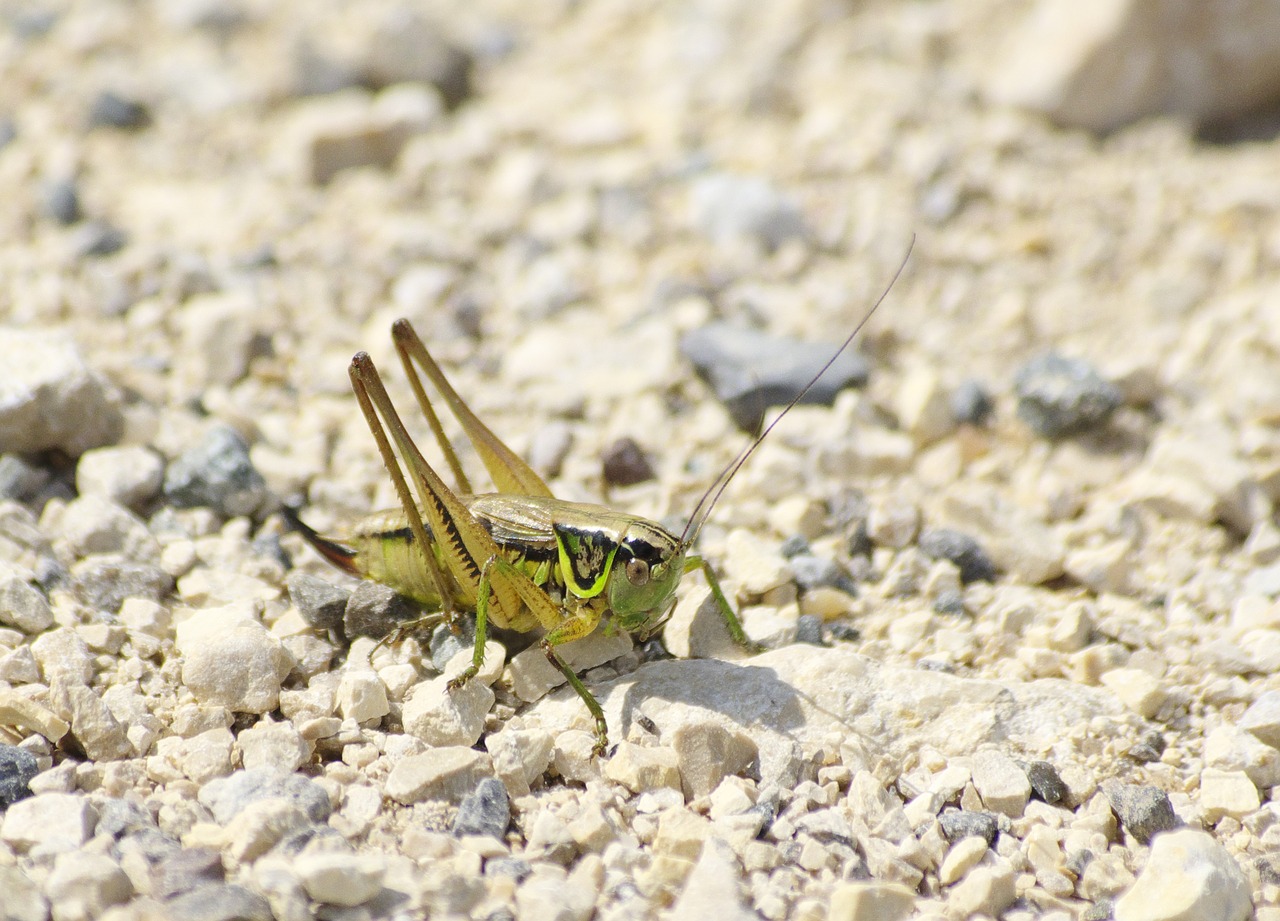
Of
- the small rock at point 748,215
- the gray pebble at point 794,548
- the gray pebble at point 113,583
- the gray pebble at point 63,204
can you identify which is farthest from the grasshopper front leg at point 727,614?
the gray pebble at point 63,204

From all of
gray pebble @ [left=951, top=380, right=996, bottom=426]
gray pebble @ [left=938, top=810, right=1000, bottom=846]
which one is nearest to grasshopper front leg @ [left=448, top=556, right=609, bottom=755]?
gray pebble @ [left=938, top=810, right=1000, bottom=846]

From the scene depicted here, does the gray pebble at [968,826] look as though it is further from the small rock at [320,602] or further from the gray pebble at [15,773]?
the gray pebble at [15,773]

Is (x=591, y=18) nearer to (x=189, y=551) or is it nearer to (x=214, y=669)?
(x=189, y=551)

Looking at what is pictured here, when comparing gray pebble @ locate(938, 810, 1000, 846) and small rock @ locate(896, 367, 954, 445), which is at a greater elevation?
small rock @ locate(896, 367, 954, 445)

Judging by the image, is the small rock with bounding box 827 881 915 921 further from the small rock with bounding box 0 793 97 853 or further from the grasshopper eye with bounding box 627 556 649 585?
the small rock with bounding box 0 793 97 853

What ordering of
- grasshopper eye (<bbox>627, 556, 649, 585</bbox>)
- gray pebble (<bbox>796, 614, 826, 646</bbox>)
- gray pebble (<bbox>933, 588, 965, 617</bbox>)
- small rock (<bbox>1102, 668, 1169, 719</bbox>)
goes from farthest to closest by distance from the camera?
gray pebble (<bbox>933, 588, 965, 617</bbox>), gray pebble (<bbox>796, 614, 826, 646</bbox>), small rock (<bbox>1102, 668, 1169, 719</bbox>), grasshopper eye (<bbox>627, 556, 649, 585</bbox>)

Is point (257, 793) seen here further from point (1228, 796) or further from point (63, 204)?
point (63, 204)

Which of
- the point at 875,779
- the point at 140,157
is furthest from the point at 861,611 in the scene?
the point at 140,157
